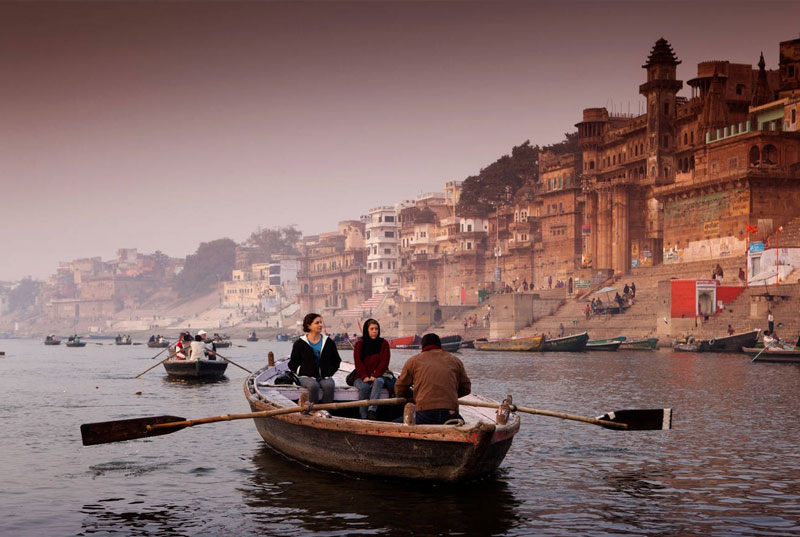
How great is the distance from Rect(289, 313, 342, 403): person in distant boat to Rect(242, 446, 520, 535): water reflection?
118cm

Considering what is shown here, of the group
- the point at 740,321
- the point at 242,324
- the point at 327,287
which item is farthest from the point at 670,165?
the point at 242,324

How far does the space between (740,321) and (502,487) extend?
43.6 metres

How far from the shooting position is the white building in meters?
135

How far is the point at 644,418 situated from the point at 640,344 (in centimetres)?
4404

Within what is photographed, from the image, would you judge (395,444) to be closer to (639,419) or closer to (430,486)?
(430,486)

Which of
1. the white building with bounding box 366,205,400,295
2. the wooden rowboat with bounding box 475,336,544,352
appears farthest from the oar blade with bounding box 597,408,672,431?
the white building with bounding box 366,205,400,295

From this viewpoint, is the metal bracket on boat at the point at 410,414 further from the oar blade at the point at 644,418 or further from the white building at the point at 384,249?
the white building at the point at 384,249

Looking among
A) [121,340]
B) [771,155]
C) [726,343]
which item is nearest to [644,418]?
[726,343]

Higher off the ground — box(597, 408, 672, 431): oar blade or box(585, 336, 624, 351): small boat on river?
box(597, 408, 672, 431): oar blade

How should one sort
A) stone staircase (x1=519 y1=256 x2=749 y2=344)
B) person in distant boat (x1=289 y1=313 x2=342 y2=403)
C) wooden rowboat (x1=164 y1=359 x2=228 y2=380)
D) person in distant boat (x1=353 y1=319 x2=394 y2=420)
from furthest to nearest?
stone staircase (x1=519 y1=256 x2=749 y2=344)
wooden rowboat (x1=164 y1=359 x2=228 y2=380)
person in distant boat (x1=289 y1=313 x2=342 y2=403)
person in distant boat (x1=353 y1=319 x2=394 y2=420)

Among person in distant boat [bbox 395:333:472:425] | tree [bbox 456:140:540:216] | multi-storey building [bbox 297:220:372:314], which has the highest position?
tree [bbox 456:140:540:216]

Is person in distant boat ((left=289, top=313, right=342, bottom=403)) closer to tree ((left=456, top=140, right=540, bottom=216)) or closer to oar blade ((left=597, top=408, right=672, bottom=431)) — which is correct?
oar blade ((left=597, top=408, right=672, bottom=431))

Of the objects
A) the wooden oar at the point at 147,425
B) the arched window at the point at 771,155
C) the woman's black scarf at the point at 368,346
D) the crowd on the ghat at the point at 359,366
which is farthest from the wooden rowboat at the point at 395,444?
the arched window at the point at 771,155

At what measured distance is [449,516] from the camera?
1066cm
